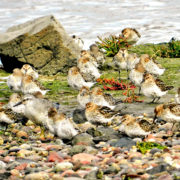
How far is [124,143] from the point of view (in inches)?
341

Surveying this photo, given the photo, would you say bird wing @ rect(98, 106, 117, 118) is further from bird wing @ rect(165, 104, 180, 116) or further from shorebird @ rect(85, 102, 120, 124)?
bird wing @ rect(165, 104, 180, 116)

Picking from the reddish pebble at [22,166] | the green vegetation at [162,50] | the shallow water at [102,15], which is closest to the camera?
the reddish pebble at [22,166]

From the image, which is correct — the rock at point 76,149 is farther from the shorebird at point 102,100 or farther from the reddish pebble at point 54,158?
the shorebird at point 102,100

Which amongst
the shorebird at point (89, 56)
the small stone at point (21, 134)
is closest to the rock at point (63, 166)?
the small stone at point (21, 134)

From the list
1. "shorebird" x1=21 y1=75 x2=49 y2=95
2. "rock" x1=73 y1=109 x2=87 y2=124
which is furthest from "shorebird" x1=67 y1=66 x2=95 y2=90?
"rock" x1=73 y1=109 x2=87 y2=124

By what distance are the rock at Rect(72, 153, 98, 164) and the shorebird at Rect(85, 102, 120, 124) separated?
2.59 metres

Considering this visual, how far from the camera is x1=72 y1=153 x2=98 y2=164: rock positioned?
762 centimetres

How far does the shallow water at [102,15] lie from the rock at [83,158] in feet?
59.3

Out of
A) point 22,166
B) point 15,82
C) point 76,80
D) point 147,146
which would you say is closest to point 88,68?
point 76,80

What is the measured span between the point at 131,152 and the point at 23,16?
31.1 meters

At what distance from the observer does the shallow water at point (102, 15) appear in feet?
98.2

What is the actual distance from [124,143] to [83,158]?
1.22m

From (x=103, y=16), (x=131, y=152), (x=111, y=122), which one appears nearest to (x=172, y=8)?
(x=103, y=16)

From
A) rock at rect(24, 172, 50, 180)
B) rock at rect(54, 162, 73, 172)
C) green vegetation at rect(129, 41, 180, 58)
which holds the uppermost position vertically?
rock at rect(24, 172, 50, 180)
